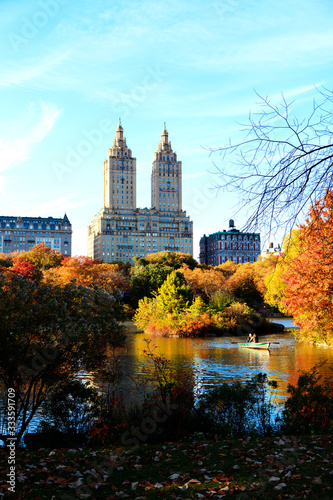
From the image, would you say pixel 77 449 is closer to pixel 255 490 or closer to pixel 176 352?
pixel 255 490

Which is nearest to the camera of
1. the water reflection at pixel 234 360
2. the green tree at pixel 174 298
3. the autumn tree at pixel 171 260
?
the water reflection at pixel 234 360

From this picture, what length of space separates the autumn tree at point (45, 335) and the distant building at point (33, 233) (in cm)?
15460

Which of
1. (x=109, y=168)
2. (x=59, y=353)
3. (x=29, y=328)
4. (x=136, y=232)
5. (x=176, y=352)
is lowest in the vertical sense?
(x=176, y=352)

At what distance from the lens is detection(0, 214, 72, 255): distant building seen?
160 metres

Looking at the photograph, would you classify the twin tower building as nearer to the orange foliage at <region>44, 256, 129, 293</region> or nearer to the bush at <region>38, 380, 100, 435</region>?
the orange foliage at <region>44, 256, 129, 293</region>

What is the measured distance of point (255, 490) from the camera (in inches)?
225

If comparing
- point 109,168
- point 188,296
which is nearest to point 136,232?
point 109,168

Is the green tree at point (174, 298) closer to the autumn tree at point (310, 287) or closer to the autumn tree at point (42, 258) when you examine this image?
the autumn tree at point (310, 287)

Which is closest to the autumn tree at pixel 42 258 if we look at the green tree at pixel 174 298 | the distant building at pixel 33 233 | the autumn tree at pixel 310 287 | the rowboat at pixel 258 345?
the green tree at pixel 174 298

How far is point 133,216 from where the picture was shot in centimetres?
16012

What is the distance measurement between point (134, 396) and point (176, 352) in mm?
13830

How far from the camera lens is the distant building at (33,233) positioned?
160m

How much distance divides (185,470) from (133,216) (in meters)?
155

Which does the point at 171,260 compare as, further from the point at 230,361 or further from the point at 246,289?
the point at 230,361
